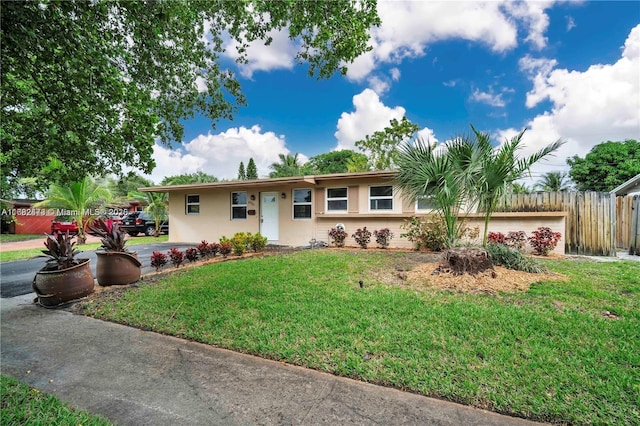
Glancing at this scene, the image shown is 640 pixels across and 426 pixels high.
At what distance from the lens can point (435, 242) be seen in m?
9.04

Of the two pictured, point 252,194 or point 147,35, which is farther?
point 252,194

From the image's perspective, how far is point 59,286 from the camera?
484 centimetres

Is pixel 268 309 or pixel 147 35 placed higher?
pixel 147 35

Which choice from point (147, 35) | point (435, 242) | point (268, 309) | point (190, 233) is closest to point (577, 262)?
point (435, 242)

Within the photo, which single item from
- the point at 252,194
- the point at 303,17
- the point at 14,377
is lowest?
the point at 14,377

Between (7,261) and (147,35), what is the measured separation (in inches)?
396

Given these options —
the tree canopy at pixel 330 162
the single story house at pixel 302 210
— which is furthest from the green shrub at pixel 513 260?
the tree canopy at pixel 330 162

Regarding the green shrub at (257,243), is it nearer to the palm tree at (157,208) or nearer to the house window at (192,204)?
the house window at (192,204)

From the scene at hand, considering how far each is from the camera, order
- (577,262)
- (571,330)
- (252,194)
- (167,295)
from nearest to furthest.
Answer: (571,330) → (167,295) → (577,262) → (252,194)

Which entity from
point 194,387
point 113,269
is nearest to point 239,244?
point 113,269

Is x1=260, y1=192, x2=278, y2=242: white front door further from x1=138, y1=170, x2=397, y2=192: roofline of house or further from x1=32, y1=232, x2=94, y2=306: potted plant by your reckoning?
x1=32, y1=232, x2=94, y2=306: potted plant

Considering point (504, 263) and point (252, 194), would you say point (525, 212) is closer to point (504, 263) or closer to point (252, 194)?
point (504, 263)

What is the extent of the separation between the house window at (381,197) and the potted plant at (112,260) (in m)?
7.62

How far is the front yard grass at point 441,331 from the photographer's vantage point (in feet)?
7.64
